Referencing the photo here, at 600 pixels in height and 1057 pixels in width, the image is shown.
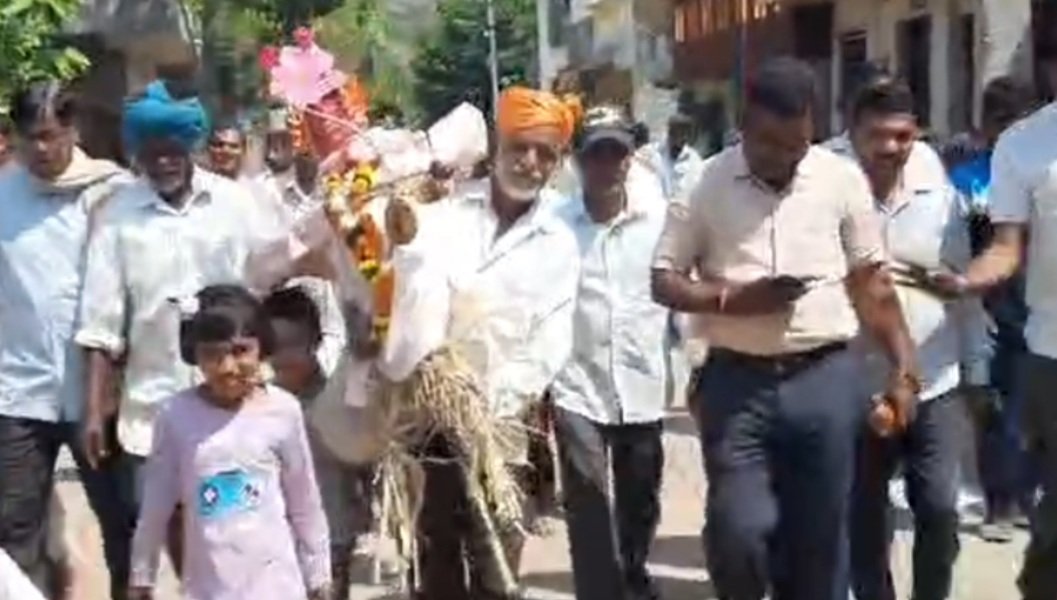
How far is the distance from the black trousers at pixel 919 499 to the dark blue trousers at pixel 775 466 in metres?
0.92

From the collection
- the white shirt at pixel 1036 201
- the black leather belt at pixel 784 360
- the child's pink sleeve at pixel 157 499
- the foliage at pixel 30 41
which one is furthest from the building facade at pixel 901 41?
the child's pink sleeve at pixel 157 499

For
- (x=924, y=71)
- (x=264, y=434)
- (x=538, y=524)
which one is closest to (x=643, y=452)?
(x=538, y=524)

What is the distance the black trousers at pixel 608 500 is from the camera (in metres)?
8.37

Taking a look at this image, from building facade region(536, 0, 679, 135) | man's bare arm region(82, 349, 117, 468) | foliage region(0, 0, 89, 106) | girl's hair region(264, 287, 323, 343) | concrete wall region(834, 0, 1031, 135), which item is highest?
building facade region(536, 0, 679, 135)

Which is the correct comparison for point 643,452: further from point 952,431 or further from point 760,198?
point 760,198

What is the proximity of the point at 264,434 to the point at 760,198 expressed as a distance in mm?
1507

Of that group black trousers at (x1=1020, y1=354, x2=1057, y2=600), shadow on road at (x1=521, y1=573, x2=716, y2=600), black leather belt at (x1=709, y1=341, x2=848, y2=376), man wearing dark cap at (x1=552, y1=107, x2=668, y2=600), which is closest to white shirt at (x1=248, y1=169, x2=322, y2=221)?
man wearing dark cap at (x1=552, y1=107, x2=668, y2=600)

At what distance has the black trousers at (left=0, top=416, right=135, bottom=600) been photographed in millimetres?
7738

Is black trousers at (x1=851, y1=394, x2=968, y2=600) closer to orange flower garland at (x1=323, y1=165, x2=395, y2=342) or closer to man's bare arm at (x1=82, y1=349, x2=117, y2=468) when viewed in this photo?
orange flower garland at (x1=323, y1=165, x2=395, y2=342)

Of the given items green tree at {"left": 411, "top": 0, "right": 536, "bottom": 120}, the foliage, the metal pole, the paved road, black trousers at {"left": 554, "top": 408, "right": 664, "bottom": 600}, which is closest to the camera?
black trousers at {"left": 554, "top": 408, "right": 664, "bottom": 600}

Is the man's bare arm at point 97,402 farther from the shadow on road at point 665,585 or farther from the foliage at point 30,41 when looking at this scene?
the foliage at point 30,41

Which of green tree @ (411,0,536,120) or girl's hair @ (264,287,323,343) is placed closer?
girl's hair @ (264,287,323,343)

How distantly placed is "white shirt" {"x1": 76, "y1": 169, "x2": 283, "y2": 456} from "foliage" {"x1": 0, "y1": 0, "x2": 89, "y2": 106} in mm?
4868

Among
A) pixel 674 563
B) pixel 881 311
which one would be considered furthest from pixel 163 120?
pixel 674 563
